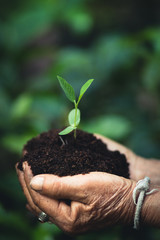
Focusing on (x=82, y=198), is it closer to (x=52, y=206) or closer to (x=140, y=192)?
(x=52, y=206)

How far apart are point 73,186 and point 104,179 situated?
12 cm

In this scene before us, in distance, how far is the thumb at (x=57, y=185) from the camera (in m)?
0.97

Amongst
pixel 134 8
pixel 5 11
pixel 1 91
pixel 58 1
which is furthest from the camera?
pixel 134 8

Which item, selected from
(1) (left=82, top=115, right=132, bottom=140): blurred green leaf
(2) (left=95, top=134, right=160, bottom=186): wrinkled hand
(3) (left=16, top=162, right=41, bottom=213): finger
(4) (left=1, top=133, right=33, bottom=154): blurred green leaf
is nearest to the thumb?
(3) (left=16, top=162, right=41, bottom=213): finger

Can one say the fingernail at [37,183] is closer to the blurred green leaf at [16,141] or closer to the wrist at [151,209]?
the wrist at [151,209]

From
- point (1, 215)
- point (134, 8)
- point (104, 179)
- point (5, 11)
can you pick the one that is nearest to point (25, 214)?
point (1, 215)

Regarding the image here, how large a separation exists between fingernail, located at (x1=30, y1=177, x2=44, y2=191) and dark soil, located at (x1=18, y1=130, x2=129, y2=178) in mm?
73

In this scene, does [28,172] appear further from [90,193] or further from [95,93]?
[95,93]

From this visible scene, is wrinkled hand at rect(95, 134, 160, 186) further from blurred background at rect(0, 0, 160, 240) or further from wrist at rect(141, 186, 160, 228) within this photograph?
blurred background at rect(0, 0, 160, 240)

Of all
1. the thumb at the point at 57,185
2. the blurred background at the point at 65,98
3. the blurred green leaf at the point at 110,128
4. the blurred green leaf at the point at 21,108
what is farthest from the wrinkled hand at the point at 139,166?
the blurred green leaf at the point at 21,108

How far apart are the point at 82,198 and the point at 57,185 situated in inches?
4.4

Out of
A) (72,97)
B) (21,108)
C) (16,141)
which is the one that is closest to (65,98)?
(21,108)

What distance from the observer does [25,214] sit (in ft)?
6.14

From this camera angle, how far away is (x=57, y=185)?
0.97 metres
